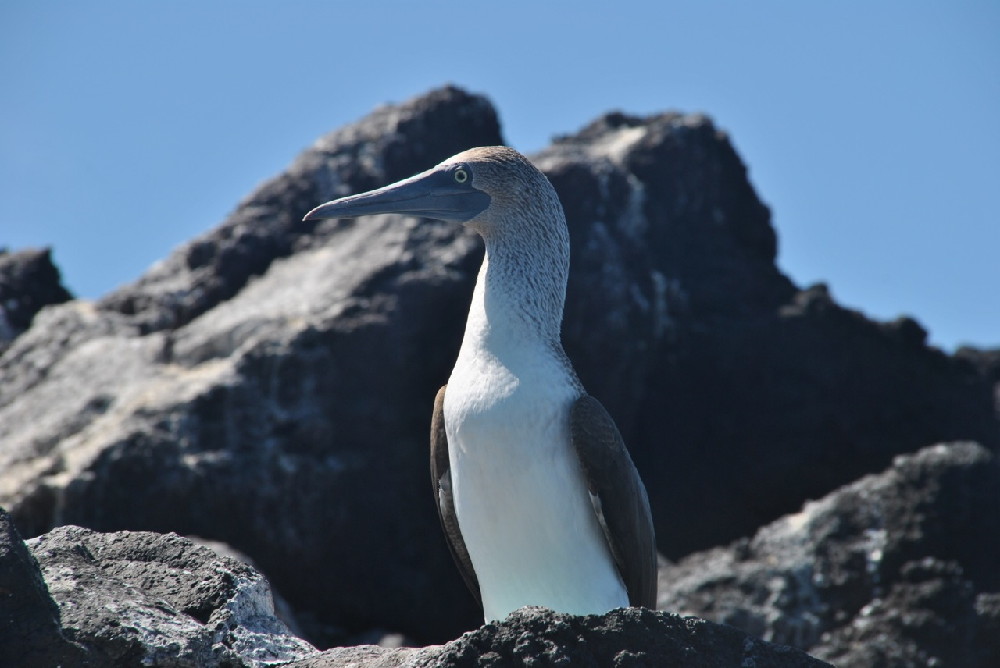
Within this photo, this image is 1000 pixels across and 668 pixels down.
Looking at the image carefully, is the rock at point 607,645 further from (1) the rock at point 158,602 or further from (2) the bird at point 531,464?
(2) the bird at point 531,464

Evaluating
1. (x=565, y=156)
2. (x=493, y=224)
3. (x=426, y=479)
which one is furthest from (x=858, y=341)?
(x=493, y=224)

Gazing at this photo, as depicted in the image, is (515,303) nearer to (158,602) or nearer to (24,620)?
(158,602)

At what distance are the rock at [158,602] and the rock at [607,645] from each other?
68cm

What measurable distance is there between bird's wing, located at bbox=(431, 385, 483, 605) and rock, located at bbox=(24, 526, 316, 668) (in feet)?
4.85

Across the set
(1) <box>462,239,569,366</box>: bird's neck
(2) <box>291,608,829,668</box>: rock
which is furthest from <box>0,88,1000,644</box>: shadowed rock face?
(2) <box>291,608,829,668</box>: rock

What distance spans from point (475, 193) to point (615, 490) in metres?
1.49

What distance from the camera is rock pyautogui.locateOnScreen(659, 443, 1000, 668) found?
24.8 feet

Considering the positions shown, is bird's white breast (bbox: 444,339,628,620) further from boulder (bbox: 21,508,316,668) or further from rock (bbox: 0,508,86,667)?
rock (bbox: 0,508,86,667)

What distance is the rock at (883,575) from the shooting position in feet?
24.8

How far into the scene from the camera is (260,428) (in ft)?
28.2

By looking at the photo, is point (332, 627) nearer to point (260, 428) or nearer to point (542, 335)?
point (260, 428)

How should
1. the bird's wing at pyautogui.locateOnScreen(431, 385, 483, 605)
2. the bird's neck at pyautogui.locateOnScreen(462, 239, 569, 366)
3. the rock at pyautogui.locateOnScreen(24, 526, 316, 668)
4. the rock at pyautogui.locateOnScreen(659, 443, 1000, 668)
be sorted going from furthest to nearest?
1. the rock at pyautogui.locateOnScreen(659, 443, 1000, 668)
2. the bird's wing at pyautogui.locateOnScreen(431, 385, 483, 605)
3. the bird's neck at pyautogui.locateOnScreen(462, 239, 569, 366)
4. the rock at pyautogui.locateOnScreen(24, 526, 316, 668)

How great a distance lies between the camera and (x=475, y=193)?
5.39 metres

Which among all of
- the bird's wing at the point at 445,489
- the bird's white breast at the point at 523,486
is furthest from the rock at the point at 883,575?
the bird's white breast at the point at 523,486
